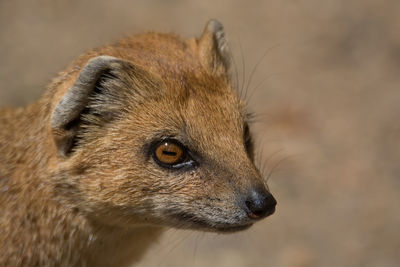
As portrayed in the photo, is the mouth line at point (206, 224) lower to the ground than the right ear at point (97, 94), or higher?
lower

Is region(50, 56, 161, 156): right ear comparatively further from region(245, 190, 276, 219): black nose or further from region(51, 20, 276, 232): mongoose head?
region(245, 190, 276, 219): black nose

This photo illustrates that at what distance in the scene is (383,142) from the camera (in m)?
10.3

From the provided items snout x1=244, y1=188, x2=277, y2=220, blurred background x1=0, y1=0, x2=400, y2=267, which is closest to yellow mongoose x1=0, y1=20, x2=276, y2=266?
snout x1=244, y1=188, x2=277, y2=220

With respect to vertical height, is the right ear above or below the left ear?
below

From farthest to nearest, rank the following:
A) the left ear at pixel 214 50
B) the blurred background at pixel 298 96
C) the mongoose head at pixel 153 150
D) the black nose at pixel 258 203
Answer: the blurred background at pixel 298 96 → the left ear at pixel 214 50 → the mongoose head at pixel 153 150 → the black nose at pixel 258 203

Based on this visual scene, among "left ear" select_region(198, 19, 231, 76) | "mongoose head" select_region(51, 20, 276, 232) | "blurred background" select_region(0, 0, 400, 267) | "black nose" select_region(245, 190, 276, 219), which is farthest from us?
"blurred background" select_region(0, 0, 400, 267)

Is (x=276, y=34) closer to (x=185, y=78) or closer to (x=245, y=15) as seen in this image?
(x=245, y=15)

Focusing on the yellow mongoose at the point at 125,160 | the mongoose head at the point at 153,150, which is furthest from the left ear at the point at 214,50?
the mongoose head at the point at 153,150

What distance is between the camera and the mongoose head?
16.8 feet

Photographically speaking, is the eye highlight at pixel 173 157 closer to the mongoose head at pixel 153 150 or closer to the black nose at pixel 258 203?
the mongoose head at pixel 153 150

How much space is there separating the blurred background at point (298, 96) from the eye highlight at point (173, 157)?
9.36 feet

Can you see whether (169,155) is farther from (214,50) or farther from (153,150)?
(214,50)

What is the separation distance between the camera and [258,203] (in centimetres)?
498

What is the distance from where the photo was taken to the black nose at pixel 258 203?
4.98 metres
